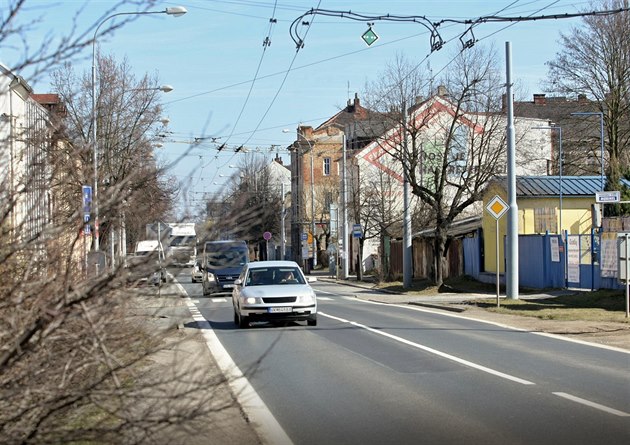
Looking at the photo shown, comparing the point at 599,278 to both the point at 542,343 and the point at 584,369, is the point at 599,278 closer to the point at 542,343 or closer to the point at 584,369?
the point at 542,343

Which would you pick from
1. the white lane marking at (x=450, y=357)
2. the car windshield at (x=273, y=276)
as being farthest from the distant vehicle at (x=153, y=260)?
the car windshield at (x=273, y=276)

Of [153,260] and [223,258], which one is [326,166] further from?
[153,260]

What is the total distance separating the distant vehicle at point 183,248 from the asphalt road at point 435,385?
79 centimetres

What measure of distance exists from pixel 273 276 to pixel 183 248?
1581 cm

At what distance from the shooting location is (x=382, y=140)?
122 ft

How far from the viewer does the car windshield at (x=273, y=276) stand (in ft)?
68.1

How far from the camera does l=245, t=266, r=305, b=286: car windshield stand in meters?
20.8

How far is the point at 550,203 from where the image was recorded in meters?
37.1

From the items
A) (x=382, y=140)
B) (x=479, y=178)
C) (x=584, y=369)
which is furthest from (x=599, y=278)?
(x=584, y=369)

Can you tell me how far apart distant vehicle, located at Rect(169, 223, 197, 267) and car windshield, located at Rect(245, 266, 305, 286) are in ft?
50.4

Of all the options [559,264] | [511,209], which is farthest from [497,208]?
[559,264]

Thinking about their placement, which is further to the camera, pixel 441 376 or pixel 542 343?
pixel 542 343

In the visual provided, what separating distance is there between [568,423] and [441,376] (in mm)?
3541

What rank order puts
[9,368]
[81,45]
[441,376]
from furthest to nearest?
[441,376], [81,45], [9,368]
